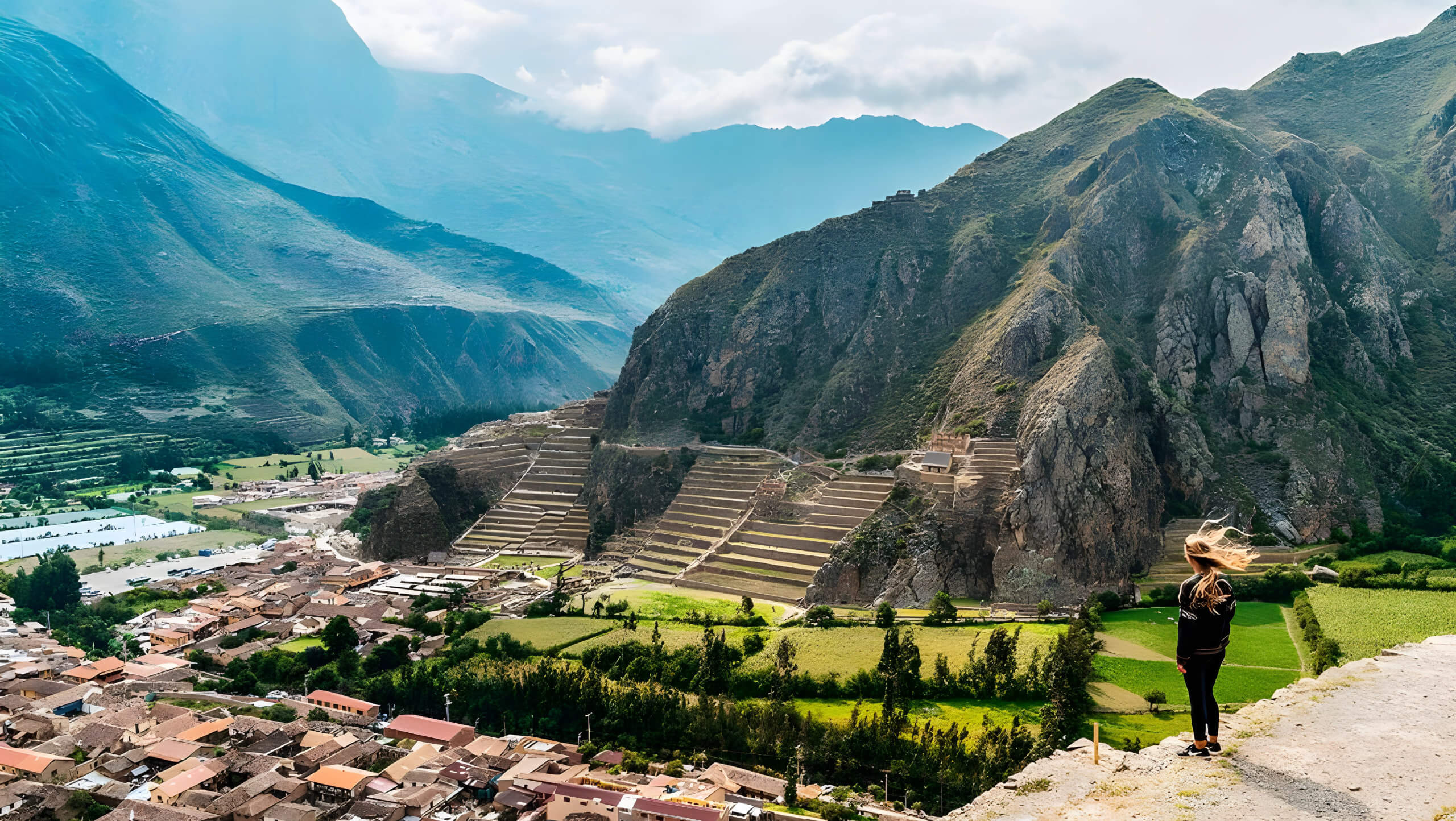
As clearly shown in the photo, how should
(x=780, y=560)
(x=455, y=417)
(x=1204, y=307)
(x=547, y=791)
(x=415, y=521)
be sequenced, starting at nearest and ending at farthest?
(x=547, y=791), (x=780, y=560), (x=1204, y=307), (x=415, y=521), (x=455, y=417)

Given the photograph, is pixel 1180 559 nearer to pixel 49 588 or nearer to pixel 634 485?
pixel 634 485

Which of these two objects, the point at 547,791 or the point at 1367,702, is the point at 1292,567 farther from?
the point at 1367,702

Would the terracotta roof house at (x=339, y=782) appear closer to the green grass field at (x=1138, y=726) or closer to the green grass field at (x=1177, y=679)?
the green grass field at (x=1138, y=726)

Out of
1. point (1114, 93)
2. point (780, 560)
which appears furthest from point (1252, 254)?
point (780, 560)

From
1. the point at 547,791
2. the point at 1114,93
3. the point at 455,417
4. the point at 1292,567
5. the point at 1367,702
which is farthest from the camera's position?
the point at 455,417

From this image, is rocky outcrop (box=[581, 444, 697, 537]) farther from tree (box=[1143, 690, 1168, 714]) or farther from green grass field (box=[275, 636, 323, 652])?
tree (box=[1143, 690, 1168, 714])

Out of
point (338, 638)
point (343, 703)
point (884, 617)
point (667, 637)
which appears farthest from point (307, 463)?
point (884, 617)

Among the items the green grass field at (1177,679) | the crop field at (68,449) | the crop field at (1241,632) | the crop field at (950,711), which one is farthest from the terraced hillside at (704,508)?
the crop field at (68,449)
